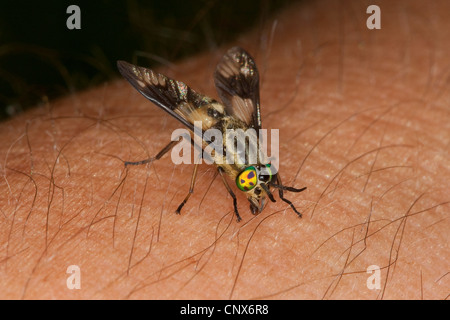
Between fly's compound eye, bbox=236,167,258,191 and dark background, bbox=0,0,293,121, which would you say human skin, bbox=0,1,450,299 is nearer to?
fly's compound eye, bbox=236,167,258,191

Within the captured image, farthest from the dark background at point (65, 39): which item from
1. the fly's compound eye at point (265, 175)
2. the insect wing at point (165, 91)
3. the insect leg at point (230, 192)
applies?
the fly's compound eye at point (265, 175)

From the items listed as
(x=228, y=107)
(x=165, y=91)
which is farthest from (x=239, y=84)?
(x=165, y=91)

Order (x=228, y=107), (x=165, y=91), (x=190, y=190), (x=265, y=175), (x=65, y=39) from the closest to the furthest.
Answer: (x=190, y=190), (x=265, y=175), (x=165, y=91), (x=228, y=107), (x=65, y=39)

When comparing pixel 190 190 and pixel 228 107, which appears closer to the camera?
pixel 190 190

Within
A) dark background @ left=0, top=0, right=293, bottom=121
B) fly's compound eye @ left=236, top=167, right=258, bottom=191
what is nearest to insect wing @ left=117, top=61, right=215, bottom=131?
fly's compound eye @ left=236, top=167, right=258, bottom=191

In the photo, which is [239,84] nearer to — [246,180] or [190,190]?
[246,180]

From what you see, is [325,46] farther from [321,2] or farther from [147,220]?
[147,220]

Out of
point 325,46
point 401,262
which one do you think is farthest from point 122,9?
point 401,262
